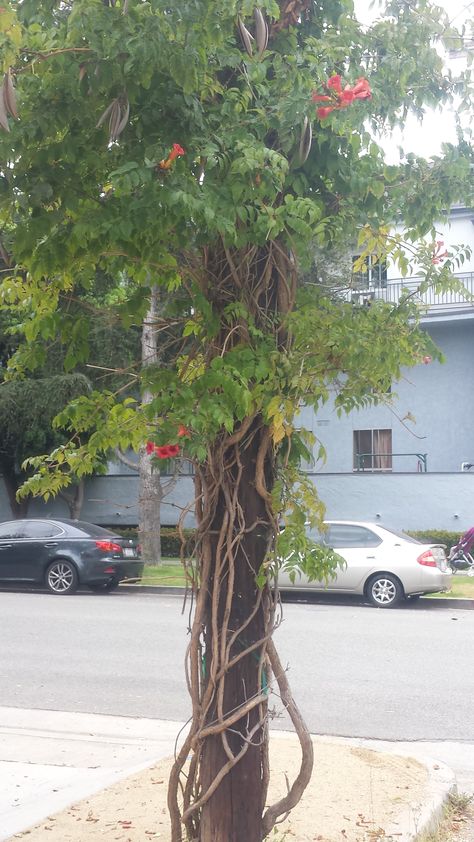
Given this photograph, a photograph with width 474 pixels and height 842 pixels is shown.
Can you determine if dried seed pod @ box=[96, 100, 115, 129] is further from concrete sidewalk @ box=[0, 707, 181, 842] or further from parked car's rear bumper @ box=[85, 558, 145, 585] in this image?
parked car's rear bumper @ box=[85, 558, 145, 585]

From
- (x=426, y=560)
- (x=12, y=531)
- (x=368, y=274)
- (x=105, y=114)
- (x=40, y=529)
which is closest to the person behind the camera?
(x=105, y=114)

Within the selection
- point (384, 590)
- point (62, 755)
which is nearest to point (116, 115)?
point (62, 755)

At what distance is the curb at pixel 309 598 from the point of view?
15.5m

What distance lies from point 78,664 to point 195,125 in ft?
25.1

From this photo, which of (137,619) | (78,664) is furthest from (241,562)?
(137,619)

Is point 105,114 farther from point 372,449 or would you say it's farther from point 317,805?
point 372,449

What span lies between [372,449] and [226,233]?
2234cm

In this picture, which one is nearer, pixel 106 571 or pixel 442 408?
pixel 106 571

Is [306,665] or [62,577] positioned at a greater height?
[62,577]

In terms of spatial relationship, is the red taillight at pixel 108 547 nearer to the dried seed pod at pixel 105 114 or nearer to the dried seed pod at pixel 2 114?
the dried seed pod at pixel 105 114

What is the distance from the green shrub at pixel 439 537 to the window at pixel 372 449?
3346 millimetres

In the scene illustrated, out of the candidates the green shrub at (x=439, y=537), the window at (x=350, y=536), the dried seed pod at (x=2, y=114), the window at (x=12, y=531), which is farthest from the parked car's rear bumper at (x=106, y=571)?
the dried seed pod at (x=2, y=114)

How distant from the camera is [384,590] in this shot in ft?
50.1

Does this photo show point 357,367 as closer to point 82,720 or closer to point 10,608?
point 82,720
